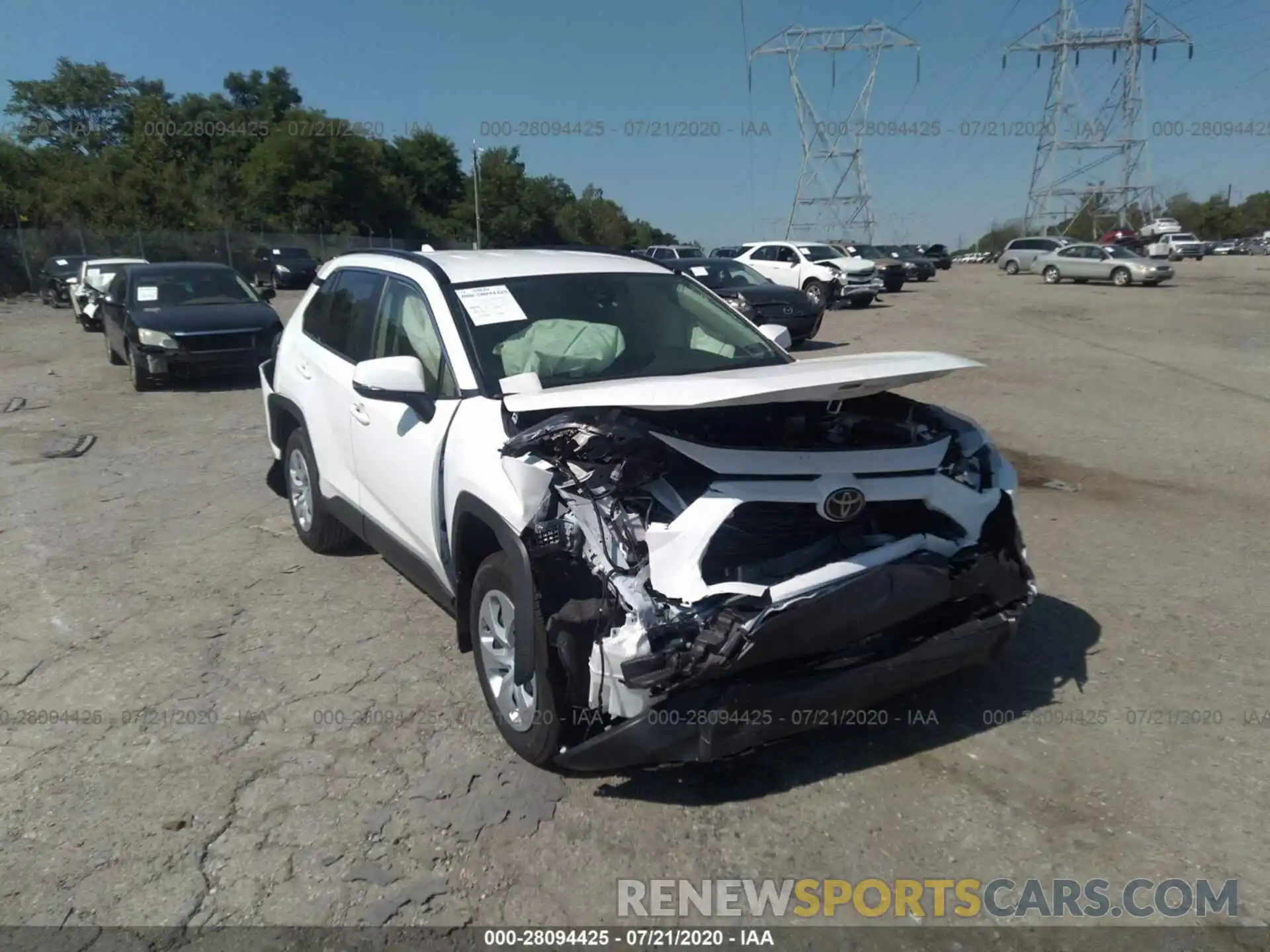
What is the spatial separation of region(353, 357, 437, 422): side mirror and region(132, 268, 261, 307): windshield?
10426 mm

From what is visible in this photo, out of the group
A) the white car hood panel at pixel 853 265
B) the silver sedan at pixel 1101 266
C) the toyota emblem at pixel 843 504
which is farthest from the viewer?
the silver sedan at pixel 1101 266

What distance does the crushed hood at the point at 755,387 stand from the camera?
3.09 m

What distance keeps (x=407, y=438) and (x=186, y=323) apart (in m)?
9.76

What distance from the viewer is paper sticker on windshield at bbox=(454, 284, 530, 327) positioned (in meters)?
4.15

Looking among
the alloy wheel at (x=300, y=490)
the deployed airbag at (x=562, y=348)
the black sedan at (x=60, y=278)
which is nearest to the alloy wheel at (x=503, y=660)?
the deployed airbag at (x=562, y=348)

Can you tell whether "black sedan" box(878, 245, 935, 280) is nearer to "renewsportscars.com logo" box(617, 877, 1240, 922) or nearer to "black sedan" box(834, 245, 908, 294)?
"black sedan" box(834, 245, 908, 294)

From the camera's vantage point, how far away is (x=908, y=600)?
3129 mm

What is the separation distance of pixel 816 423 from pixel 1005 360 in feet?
38.6

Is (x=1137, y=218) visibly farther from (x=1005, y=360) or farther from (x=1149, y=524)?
(x=1149, y=524)

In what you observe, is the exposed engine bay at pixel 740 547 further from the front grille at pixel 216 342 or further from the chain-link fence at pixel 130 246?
the chain-link fence at pixel 130 246

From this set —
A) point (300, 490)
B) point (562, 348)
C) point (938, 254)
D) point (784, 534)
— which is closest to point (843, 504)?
point (784, 534)

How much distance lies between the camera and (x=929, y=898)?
9.25ft

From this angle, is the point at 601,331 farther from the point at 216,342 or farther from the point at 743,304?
the point at 743,304

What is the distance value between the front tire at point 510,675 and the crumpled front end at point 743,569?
0.24ft
